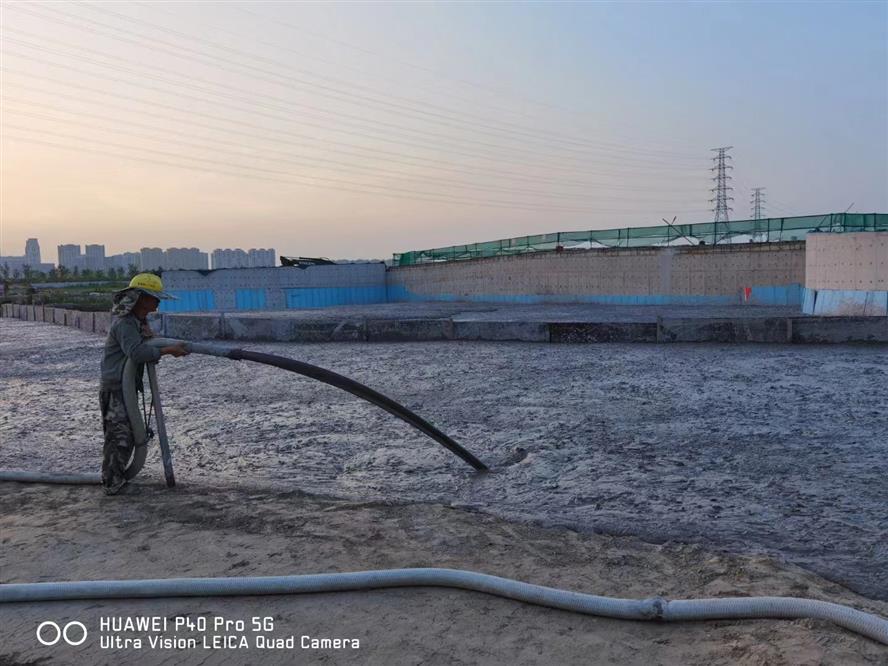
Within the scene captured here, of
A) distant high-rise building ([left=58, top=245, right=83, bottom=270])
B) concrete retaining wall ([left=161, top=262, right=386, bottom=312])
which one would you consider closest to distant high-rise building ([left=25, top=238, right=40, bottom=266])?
distant high-rise building ([left=58, top=245, right=83, bottom=270])

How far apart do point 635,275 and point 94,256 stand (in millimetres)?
135236

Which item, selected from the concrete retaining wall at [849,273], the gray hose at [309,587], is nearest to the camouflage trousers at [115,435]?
the gray hose at [309,587]

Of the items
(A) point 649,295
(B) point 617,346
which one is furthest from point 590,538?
(A) point 649,295

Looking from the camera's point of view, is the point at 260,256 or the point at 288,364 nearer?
the point at 288,364

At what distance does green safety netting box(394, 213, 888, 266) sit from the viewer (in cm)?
2844

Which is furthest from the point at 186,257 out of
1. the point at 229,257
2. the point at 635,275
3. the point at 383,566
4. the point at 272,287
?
the point at 383,566

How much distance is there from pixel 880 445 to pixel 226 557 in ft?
18.7

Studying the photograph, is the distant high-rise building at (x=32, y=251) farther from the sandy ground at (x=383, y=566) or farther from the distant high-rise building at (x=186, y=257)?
the sandy ground at (x=383, y=566)

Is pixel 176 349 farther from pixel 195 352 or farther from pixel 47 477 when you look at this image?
pixel 47 477

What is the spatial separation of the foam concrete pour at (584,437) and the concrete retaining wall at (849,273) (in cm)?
452

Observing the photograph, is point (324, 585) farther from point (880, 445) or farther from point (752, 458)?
point (880, 445)

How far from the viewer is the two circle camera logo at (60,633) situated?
3.58m

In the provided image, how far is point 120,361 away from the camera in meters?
5.78

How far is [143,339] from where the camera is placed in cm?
584
